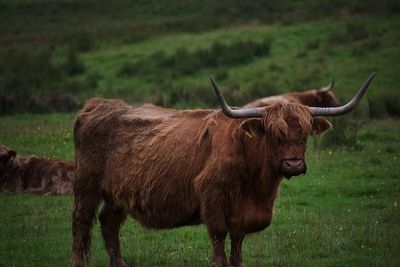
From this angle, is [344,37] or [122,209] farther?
[344,37]

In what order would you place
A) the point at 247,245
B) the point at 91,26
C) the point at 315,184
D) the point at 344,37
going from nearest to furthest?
the point at 247,245
the point at 315,184
the point at 344,37
the point at 91,26

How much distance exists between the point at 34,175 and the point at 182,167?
531 cm

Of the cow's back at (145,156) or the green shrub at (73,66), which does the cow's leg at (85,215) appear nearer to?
the cow's back at (145,156)

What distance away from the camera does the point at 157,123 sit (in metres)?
8.40

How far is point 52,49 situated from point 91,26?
6171mm

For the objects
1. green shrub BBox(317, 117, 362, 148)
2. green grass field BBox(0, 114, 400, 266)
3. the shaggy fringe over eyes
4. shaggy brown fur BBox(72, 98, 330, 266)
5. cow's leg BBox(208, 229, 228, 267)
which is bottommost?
green grass field BBox(0, 114, 400, 266)

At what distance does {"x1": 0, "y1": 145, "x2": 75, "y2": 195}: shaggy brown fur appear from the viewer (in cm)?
1225

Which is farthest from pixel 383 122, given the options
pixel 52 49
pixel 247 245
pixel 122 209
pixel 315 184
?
pixel 52 49

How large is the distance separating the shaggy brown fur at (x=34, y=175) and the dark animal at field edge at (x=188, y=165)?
357cm

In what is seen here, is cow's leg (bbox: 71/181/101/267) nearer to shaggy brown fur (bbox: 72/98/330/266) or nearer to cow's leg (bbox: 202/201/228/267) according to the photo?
shaggy brown fur (bbox: 72/98/330/266)

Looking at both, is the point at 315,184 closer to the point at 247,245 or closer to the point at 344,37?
the point at 247,245

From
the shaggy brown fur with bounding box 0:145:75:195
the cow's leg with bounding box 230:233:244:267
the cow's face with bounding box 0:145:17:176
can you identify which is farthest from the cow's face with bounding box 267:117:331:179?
the cow's face with bounding box 0:145:17:176

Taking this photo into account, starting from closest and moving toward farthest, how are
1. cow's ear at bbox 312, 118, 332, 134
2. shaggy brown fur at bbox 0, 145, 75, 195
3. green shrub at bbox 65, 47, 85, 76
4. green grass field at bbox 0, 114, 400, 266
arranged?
cow's ear at bbox 312, 118, 332, 134
green grass field at bbox 0, 114, 400, 266
shaggy brown fur at bbox 0, 145, 75, 195
green shrub at bbox 65, 47, 85, 76

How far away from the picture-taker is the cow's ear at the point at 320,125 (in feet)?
24.4
